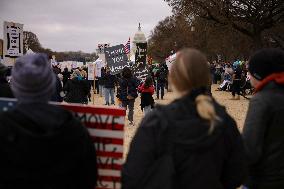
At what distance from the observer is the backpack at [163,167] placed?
2891 millimetres

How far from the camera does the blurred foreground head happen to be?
3.00m

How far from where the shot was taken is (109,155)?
3469 mm

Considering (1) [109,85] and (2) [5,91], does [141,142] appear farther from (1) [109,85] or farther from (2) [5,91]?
(1) [109,85]

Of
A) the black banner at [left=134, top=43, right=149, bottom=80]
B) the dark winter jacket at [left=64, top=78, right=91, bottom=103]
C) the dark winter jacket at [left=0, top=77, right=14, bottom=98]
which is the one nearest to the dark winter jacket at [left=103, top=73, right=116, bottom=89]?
the black banner at [left=134, top=43, right=149, bottom=80]

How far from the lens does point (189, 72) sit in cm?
299

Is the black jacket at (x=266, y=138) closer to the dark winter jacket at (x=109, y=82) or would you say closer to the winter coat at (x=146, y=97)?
the winter coat at (x=146, y=97)

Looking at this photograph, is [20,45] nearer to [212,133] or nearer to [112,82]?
[212,133]

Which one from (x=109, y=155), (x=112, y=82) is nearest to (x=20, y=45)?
(x=109, y=155)

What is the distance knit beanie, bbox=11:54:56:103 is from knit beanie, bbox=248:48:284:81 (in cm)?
154

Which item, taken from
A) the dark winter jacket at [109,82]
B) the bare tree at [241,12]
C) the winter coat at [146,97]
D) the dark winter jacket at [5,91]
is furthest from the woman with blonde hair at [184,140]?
the bare tree at [241,12]

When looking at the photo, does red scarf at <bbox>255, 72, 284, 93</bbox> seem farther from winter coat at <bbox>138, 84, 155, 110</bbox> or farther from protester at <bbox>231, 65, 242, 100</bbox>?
protester at <bbox>231, 65, 242, 100</bbox>

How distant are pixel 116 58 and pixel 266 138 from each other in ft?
53.5

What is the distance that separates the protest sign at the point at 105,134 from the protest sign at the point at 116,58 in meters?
16.1

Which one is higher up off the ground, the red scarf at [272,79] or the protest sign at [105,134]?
the red scarf at [272,79]
